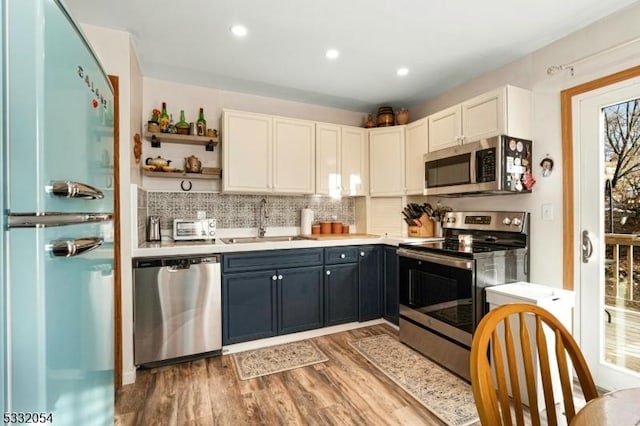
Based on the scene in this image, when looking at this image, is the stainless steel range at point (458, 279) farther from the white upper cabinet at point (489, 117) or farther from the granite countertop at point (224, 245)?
the white upper cabinet at point (489, 117)

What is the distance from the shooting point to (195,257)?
2436mm

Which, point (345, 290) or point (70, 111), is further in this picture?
point (345, 290)

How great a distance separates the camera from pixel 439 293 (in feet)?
7.86

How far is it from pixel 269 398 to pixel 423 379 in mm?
1072

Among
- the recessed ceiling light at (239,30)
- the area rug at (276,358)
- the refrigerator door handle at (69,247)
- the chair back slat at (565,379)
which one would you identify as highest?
the recessed ceiling light at (239,30)

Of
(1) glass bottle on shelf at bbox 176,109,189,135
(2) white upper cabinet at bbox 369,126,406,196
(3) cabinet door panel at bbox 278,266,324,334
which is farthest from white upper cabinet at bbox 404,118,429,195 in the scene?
(1) glass bottle on shelf at bbox 176,109,189,135

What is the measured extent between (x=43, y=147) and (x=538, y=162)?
2923 mm

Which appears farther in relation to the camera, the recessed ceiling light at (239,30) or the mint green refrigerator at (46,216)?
the recessed ceiling light at (239,30)

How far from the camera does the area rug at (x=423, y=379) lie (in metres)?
1.82

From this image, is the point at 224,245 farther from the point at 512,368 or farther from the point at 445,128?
the point at 445,128

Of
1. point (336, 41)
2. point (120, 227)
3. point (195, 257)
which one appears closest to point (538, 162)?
point (336, 41)

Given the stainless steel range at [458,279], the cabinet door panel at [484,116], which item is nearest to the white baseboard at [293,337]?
the stainless steel range at [458,279]

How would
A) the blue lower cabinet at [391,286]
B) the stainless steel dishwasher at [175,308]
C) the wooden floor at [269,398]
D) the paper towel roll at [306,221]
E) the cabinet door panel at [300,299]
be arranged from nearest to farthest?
1. the wooden floor at [269,398]
2. the stainless steel dishwasher at [175,308]
3. the cabinet door panel at [300,299]
4. the blue lower cabinet at [391,286]
5. the paper towel roll at [306,221]

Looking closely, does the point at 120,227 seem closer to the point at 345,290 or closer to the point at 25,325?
the point at 25,325
